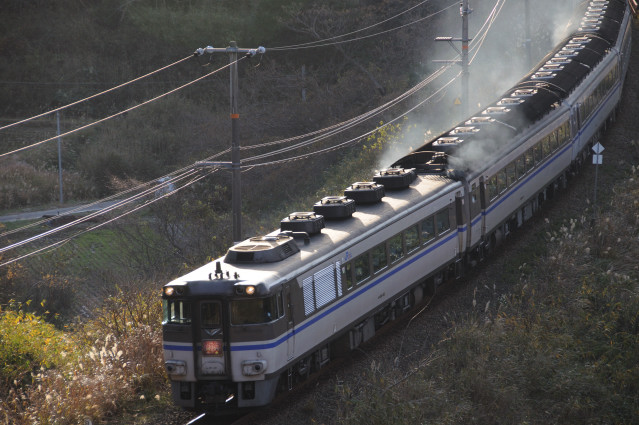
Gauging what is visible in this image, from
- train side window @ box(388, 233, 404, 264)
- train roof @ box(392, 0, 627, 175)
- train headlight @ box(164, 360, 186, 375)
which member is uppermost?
train roof @ box(392, 0, 627, 175)

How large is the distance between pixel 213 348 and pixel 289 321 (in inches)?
51.7

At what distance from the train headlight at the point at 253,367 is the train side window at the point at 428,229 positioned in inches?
241

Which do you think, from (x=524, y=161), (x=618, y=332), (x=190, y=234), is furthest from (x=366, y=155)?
(x=618, y=332)

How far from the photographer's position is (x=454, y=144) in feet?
67.8


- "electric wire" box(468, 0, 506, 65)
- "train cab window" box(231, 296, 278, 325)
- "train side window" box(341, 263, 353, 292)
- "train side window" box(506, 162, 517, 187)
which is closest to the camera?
"train cab window" box(231, 296, 278, 325)

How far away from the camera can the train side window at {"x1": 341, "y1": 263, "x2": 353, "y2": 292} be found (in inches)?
576

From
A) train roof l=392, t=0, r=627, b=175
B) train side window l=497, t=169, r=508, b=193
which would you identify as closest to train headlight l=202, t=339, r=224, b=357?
train roof l=392, t=0, r=627, b=175

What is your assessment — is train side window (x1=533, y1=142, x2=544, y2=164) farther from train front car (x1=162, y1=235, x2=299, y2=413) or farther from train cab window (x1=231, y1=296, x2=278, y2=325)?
train cab window (x1=231, y1=296, x2=278, y2=325)

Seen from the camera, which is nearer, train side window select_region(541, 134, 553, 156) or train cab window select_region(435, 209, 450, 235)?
train cab window select_region(435, 209, 450, 235)

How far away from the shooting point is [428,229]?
1762 cm

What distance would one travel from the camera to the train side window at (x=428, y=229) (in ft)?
57.2

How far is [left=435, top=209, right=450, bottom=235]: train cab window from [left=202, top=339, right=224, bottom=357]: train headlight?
7082 millimetres

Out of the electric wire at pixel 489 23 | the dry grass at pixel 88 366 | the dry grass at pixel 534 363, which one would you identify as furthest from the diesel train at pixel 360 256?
the electric wire at pixel 489 23

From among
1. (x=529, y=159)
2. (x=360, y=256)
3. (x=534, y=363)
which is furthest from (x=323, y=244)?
(x=529, y=159)
